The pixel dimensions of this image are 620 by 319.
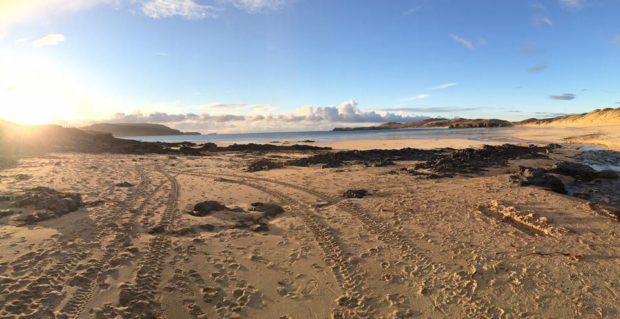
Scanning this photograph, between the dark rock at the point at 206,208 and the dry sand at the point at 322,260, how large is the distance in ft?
0.97

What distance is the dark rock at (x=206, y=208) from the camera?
913cm

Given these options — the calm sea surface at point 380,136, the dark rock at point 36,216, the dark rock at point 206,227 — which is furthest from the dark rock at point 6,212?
the calm sea surface at point 380,136

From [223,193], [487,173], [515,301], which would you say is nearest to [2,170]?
[223,193]

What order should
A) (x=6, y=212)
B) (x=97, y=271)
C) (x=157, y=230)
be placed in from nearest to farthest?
(x=97, y=271) → (x=157, y=230) → (x=6, y=212)

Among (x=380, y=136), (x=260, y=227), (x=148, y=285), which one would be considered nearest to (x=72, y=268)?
(x=148, y=285)

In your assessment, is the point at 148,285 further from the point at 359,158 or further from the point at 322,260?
the point at 359,158

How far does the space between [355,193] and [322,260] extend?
524cm

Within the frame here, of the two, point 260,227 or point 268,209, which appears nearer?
point 260,227

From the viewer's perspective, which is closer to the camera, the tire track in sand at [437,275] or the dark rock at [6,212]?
the tire track in sand at [437,275]

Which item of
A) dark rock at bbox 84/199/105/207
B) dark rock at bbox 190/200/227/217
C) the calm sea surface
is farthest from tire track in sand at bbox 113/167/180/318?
Result: the calm sea surface

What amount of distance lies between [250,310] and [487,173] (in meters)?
14.5

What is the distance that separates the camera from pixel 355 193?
11.6 metres

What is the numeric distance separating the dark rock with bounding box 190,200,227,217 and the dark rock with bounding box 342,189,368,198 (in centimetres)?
380

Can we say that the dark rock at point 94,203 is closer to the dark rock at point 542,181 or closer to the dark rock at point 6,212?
the dark rock at point 6,212
